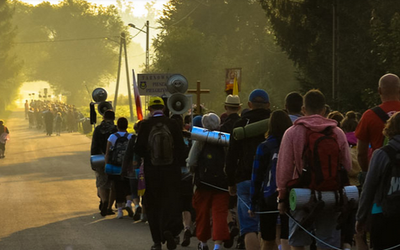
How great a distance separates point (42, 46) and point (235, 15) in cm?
6429

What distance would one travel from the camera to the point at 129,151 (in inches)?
470

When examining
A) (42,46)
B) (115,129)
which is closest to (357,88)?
(115,129)

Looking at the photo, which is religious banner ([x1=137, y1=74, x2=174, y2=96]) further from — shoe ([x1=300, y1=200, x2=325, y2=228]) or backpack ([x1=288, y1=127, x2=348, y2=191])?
shoe ([x1=300, y1=200, x2=325, y2=228])

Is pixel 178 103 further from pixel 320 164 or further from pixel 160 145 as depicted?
pixel 320 164

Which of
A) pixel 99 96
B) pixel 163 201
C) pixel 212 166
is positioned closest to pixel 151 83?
pixel 99 96

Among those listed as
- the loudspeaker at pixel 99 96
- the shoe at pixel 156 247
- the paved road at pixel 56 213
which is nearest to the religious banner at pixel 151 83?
the loudspeaker at pixel 99 96

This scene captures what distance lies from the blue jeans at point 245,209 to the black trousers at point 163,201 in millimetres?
1430

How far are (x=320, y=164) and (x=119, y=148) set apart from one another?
692 cm

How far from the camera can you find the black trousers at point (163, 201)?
9.95 meters

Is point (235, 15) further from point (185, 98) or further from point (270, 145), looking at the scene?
point (270, 145)

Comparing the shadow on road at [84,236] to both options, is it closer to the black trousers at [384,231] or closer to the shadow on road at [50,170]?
the black trousers at [384,231]

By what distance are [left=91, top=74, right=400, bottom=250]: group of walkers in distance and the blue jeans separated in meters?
0.01

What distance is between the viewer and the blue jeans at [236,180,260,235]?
8672 mm

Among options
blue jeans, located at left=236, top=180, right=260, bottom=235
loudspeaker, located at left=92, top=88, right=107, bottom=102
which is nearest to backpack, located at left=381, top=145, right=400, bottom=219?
blue jeans, located at left=236, top=180, right=260, bottom=235
